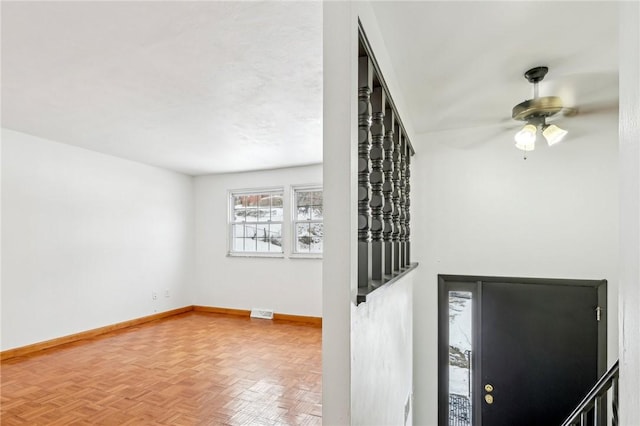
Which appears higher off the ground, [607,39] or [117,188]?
[607,39]

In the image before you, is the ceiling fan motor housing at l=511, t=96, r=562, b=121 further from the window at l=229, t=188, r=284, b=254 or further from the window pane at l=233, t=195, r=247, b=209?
the window pane at l=233, t=195, r=247, b=209

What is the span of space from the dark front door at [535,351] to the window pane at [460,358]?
13 centimetres

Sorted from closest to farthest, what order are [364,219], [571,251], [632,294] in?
[632,294] < [364,219] < [571,251]

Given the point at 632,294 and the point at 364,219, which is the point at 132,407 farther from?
the point at 632,294

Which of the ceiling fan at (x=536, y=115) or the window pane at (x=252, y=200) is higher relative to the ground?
the ceiling fan at (x=536, y=115)

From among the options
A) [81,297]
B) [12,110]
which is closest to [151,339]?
[81,297]

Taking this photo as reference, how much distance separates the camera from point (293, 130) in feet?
12.6

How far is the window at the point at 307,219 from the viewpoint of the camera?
5688mm

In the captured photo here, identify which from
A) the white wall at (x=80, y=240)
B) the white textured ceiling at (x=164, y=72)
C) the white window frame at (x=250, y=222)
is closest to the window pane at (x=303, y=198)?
the white window frame at (x=250, y=222)

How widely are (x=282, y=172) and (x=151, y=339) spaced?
3122 millimetres

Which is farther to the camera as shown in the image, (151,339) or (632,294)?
(151,339)

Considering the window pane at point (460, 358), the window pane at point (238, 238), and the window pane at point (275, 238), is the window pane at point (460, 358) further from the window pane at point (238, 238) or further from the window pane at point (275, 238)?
the window pane at point (238, 238)

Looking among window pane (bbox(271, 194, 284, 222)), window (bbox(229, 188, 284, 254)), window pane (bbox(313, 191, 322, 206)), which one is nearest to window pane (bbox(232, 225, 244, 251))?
window (bbox(229, 188, 284, 254))

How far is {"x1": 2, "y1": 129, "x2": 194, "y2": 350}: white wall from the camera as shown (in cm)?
398
